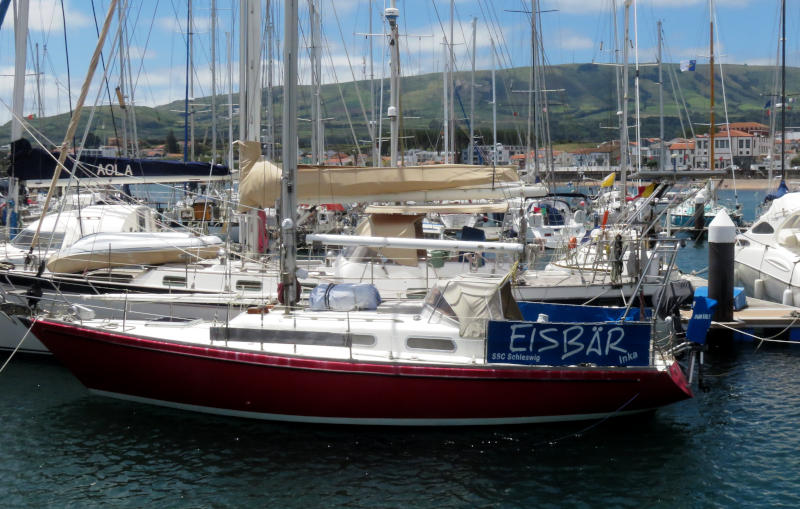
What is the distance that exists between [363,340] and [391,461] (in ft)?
6.70

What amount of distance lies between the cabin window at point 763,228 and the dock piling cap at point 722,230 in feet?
24.3

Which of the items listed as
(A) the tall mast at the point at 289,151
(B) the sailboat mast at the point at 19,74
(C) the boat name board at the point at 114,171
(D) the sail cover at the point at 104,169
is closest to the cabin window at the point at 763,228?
(D) the sail cover at the point at 104,169

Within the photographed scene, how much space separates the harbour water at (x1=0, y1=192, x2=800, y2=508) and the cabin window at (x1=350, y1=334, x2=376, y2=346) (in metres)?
1.43

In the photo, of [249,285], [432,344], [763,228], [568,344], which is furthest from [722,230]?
[249,285]

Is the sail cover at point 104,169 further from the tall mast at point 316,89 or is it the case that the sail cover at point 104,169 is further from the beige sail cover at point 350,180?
the tall mast at point 316,89

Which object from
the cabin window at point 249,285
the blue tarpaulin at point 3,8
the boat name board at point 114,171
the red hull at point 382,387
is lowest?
the red hull at point 382,387

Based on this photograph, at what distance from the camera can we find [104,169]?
18.7 meters

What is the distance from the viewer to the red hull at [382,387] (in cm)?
1224

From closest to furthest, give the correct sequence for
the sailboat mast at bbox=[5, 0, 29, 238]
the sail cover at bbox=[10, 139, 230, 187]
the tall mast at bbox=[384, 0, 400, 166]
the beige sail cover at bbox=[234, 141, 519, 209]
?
the beige sail cover at bbox=[234, 141, 519, 209], the sail cover at bbox=[10, 139, 230, 187], the sailboat mast at bbox=[5, 0, 29, 238], the tall mast at bbox=[384, 0, 400, 166]

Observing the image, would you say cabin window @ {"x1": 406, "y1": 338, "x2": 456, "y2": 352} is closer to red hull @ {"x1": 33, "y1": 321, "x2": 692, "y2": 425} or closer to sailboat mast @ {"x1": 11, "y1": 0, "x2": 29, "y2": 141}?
red hull @ {"x1": 33, "y1": 321, "x2": 692, "y2": 425}

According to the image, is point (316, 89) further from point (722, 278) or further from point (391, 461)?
point (391, 461)

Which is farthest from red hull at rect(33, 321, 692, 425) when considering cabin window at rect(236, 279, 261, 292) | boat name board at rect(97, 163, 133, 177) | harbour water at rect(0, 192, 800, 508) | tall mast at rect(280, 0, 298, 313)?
boat name board at rect(97, 163, 133, 177)

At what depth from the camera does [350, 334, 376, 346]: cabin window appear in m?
12.9

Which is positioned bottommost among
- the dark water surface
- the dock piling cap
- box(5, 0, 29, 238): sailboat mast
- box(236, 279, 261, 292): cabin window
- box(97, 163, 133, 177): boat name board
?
the dark water surface
